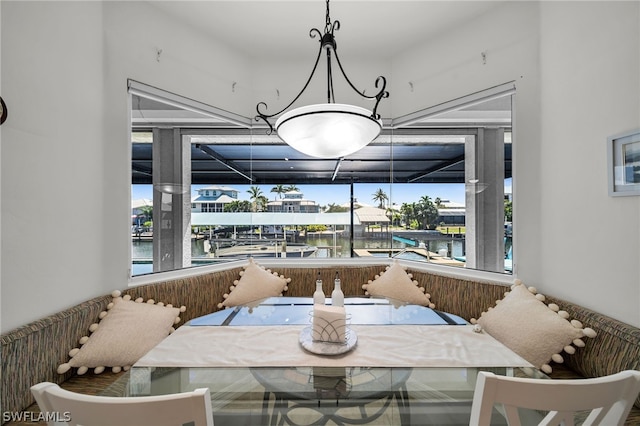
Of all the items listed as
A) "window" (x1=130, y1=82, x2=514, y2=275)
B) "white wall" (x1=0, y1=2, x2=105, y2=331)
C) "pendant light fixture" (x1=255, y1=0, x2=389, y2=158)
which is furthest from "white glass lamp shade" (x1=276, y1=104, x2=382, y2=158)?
"window" (x1=130, y1=82, x2=514, y2=275)

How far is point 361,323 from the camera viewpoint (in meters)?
1.56

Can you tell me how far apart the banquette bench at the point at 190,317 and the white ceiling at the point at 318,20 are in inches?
85.3

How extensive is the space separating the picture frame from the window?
717 mm

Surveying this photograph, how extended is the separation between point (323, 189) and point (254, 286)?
4.22ft

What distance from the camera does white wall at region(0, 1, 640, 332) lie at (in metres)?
1.34

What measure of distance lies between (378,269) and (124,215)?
86.6 inches

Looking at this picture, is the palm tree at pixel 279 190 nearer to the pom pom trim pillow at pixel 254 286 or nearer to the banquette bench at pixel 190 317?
the pom pom trim pillow at pixel 254 286

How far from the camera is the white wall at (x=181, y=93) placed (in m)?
1.34

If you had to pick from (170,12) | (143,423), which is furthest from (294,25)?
(143,423)

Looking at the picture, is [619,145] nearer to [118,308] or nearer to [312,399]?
[312,399]

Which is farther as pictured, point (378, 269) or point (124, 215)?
point (378, 269)

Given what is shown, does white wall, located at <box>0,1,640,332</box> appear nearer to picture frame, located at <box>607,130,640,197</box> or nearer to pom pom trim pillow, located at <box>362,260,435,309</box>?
picture frame, located at <box>607,130,640,197</box>

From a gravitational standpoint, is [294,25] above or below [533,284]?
above

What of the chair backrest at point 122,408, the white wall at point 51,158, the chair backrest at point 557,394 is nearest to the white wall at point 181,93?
the white wall at point 51,158
